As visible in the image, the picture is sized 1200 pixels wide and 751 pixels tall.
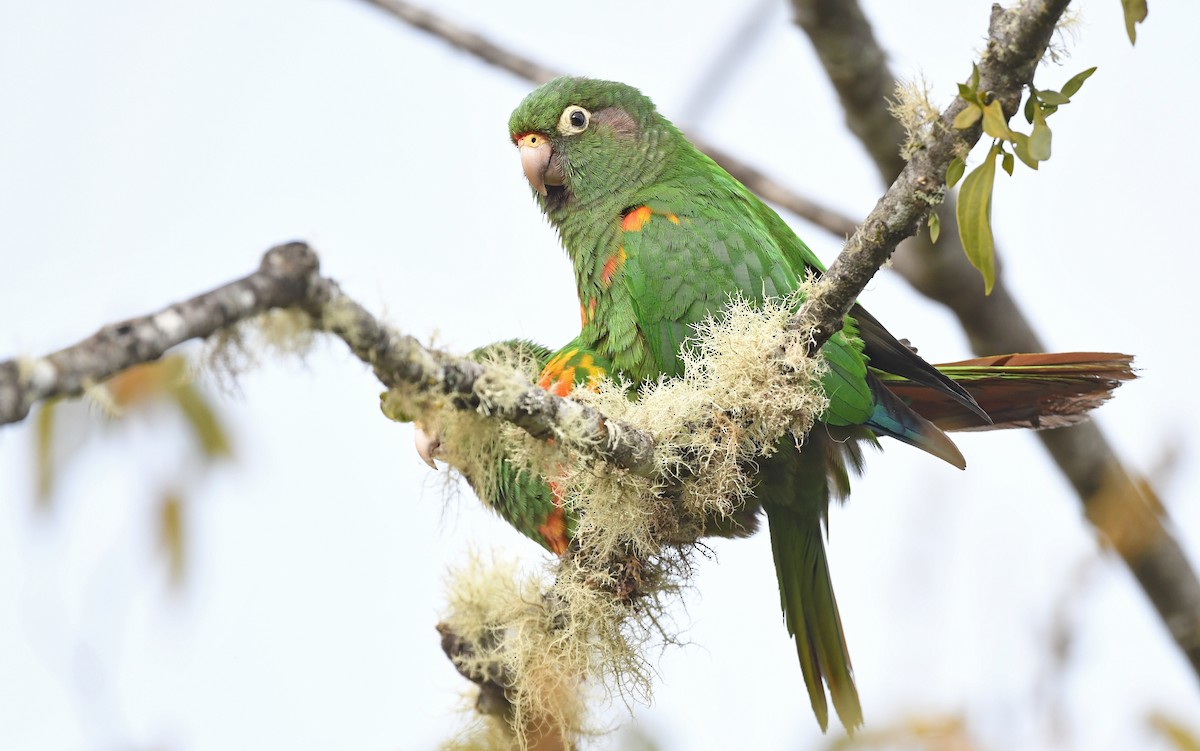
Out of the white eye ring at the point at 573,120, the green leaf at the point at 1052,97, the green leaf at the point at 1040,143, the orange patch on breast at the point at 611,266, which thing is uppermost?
the white eye ring at the point at 573,120

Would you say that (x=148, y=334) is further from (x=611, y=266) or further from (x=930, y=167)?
(x=611, y=266)

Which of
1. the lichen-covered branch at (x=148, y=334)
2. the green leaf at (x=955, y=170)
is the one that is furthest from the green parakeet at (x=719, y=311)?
the lichen-covered branch at (x=148, y=334)

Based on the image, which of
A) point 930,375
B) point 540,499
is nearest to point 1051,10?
point 930,375

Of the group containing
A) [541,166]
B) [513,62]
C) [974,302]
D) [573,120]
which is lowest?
[974,302]

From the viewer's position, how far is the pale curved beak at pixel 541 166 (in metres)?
3.44

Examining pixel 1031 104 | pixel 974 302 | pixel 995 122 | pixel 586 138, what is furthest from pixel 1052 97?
pixel 974 302

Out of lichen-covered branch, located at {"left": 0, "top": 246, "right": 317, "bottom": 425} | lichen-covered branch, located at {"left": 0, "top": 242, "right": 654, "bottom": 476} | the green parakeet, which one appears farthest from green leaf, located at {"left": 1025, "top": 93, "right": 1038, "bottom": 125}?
lichen-covered branch, located at {"left": 0, "top": 246, "right": 317, "bottom": 425}

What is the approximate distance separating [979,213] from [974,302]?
2.01m

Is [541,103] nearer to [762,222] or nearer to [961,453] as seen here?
[762,222]

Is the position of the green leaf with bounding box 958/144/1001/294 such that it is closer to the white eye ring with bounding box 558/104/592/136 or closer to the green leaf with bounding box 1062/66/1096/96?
the green leaf with bounding box 1062/66/1096/96

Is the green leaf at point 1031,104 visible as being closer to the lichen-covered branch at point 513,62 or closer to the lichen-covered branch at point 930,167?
the lichen-covered branch at point 930,167

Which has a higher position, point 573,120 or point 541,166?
point 573,120

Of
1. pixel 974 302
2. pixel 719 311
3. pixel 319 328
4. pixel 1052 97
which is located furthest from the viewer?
pixel 974 302

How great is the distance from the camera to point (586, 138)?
3.42m
